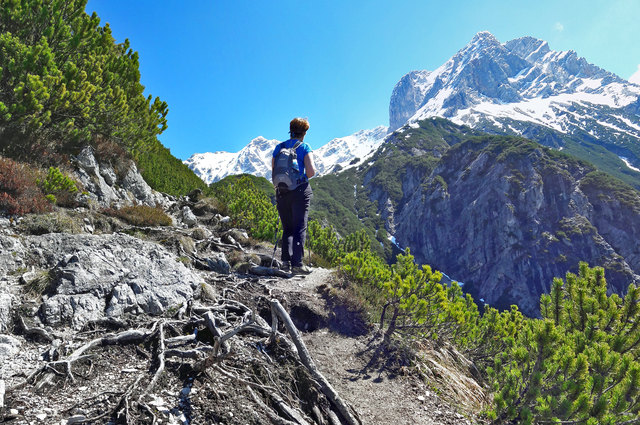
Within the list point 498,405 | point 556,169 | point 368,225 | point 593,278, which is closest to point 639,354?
point 593,278

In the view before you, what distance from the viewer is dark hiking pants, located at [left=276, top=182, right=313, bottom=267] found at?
672cm

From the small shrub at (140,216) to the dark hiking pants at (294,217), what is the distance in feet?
15.3

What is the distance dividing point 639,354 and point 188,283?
713cm

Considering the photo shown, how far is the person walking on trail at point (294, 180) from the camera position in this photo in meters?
6.50

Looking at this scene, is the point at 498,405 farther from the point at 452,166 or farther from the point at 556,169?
the point at 452,166

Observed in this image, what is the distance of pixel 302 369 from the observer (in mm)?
3816

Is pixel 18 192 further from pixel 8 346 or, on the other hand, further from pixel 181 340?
pixel 181 340

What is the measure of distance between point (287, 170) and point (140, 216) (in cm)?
545

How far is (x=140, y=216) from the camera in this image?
9227 millimetres

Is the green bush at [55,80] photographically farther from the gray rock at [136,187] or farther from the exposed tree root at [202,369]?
the exposed tree root at [202,369]

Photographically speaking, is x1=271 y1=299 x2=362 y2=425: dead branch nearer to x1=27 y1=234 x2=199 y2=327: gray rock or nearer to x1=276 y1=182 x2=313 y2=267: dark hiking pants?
x1=27 y1=234 x2=199 y2=327: gray rock

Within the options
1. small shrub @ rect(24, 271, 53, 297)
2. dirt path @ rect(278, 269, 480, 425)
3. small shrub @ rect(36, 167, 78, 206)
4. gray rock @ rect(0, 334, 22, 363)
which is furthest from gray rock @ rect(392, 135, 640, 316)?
gray rock @ rect(0, 334, 22, 363)

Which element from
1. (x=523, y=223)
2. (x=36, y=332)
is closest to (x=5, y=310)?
(x=36, y=332)

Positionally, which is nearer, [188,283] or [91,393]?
[91,393]
